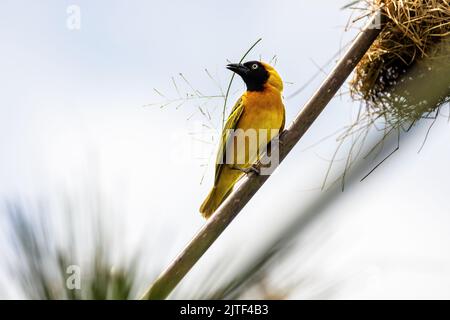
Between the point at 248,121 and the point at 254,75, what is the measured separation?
0.93 ft

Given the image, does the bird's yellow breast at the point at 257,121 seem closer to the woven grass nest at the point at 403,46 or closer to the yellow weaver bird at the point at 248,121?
the yellow weaver bird at the point at 248,121

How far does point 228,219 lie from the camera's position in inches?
47.8

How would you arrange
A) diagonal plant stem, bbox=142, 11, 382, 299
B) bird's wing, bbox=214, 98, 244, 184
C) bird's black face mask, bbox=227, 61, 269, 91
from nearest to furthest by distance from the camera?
diagonal plant stem, bbox=142, 11, 382, 299
bird's wing, bbox=214, 98, 244, 184
bird's black face mask, bbox=227, 61, 269, 91

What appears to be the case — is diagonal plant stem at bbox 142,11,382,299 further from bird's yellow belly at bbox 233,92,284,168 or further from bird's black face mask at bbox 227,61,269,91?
bird's black face mask at bbox 227,61,269,91

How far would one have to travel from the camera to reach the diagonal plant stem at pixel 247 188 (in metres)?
0.87

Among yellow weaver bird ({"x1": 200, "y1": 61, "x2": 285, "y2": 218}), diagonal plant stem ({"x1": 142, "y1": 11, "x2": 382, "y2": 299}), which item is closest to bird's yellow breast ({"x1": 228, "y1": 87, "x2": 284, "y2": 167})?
yellow weaver bird ({"x1": 200, "y1": 61, "x2": 285, "y2": 218})

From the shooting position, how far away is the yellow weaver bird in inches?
120

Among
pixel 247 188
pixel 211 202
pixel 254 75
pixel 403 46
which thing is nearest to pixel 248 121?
pixel 254 75

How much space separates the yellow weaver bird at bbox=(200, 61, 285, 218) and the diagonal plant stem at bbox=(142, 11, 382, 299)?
4.09ft

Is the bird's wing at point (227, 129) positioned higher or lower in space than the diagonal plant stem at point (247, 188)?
higher

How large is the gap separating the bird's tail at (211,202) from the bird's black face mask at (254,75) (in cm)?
61

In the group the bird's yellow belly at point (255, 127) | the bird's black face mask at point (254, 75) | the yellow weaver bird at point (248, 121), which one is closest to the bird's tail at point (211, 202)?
the yellow weaver bird at point (248, 121)

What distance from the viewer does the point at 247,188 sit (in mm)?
1395
